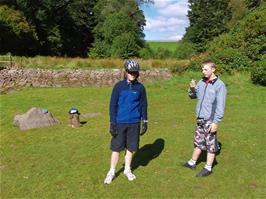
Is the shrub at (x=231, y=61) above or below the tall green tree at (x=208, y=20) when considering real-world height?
below

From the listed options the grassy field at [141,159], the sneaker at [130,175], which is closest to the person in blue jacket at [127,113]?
the sneaker at [130,175]

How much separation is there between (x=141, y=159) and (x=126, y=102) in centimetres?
184

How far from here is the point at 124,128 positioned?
688 cm

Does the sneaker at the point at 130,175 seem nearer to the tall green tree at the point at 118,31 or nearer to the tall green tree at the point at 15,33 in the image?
the tall green tree at the point at 118,31

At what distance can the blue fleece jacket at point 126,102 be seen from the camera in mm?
6727

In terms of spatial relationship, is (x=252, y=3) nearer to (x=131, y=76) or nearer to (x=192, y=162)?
(x=192, y=162)

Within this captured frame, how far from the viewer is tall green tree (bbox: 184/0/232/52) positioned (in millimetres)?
63250

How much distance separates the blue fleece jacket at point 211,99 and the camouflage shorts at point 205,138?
13 centimetres

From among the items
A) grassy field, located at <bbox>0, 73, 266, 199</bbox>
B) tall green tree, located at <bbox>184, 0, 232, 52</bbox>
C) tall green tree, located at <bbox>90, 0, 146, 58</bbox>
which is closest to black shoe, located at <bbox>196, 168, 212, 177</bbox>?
grassy field, located at <bbox>0, 73, 266, 199</bbox>

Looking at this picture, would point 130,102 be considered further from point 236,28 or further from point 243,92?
point 236,28

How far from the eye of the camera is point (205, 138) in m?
7.29

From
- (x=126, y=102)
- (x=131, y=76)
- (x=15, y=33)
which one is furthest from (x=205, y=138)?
(x=15, y=33)

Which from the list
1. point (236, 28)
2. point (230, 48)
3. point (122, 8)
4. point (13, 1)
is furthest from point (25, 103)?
point (122, 8)

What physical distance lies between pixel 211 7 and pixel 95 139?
5975cm
